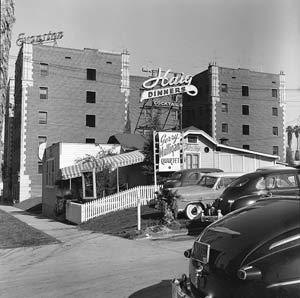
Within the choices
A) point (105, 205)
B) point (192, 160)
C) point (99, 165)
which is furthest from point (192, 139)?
point (105, 205)

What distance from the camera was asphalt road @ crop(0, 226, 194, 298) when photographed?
24.9 feet

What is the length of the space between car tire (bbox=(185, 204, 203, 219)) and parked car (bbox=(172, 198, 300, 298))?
11.5 m

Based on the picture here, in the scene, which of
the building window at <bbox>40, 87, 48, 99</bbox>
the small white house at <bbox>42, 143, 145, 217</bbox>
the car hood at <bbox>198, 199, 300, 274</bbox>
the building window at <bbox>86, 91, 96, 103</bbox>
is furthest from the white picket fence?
the building window at <bbox>86, 91, 96, 103</bbox>

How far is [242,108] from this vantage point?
6425 cm

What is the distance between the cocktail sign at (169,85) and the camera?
38.5m

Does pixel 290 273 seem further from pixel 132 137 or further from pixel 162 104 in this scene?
pixel 162 104

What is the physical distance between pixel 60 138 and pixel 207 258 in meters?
48.5

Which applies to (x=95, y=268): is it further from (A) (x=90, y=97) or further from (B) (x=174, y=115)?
(B) (x=174, y=115)

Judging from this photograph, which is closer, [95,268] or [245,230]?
[245,230]

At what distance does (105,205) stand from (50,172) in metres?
10.3

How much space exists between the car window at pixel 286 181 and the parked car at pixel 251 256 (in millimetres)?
9303

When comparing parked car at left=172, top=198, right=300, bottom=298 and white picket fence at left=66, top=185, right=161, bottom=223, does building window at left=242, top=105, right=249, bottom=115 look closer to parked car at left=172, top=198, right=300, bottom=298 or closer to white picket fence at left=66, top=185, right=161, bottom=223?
white picket fence at left=66, top=185, right=161, bottom=223

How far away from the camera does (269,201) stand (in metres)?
4.63

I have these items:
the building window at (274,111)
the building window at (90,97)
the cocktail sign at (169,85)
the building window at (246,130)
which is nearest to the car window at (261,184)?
the cocktail sign at (169,85)
